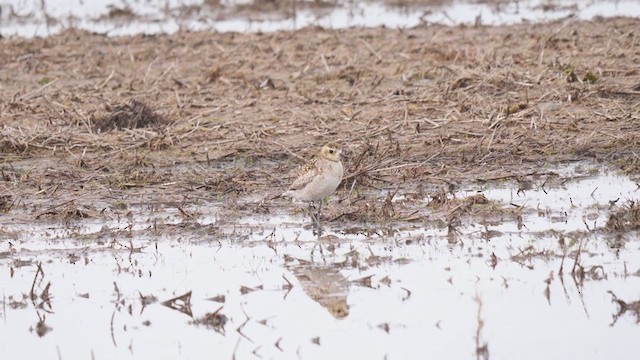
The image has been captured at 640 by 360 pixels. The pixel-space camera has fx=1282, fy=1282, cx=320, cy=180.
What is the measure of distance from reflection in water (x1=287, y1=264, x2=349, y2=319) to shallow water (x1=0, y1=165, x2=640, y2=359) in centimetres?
2

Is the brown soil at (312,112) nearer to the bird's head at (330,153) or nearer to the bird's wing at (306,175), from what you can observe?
the bird's head at (330,153)

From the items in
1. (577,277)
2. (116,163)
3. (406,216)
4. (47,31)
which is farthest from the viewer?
(47,31)

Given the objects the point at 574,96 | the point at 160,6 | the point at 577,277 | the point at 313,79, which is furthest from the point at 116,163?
the point at 160,6

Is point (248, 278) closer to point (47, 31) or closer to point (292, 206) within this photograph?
point (292, 206)

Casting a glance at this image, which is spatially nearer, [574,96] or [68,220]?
[68,220]

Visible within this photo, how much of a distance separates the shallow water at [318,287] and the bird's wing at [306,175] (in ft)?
1.34

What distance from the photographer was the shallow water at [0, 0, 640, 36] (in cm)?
2295

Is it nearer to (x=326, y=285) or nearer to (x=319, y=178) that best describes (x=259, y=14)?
(x=319, y=178)

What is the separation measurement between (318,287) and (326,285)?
0.07 meters

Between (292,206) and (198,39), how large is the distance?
919 cm

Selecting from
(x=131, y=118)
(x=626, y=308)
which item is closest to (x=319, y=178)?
(x=626, y=308)

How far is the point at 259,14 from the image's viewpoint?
25.7 meters

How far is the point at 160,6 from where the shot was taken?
2712 cm

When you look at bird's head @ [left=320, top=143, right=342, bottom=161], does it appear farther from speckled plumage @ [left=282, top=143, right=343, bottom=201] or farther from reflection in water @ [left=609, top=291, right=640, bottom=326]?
reflection in water @ [left=609, top=291, right=640, bottom=326]
